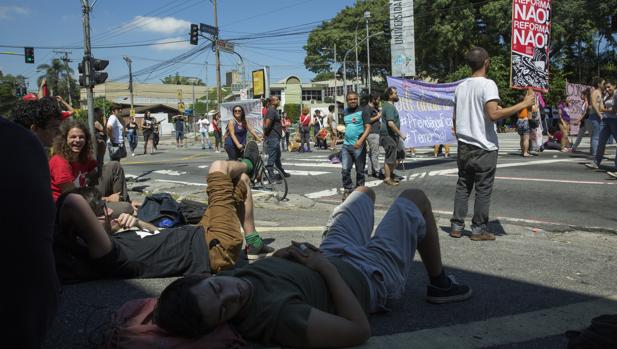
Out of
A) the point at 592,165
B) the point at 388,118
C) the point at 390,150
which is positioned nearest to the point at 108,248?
the point at 390,150

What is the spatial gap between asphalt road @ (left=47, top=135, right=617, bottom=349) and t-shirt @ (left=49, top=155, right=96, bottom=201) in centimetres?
124

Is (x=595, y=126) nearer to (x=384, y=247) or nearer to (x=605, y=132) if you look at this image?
(x=605, y=132)

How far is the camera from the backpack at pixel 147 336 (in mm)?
2322

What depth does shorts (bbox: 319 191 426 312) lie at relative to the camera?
9.75 feet

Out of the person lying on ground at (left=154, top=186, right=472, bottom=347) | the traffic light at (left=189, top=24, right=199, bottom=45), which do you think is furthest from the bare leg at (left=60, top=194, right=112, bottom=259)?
the traffic light at (left=189, top=24, right=199, bottom=45)

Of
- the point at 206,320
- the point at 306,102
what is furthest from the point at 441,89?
the point at 306,102

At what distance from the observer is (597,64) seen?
118 ft

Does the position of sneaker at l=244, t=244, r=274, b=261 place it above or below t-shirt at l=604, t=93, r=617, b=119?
below

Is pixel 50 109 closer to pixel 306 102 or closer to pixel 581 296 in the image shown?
pixel 581 296

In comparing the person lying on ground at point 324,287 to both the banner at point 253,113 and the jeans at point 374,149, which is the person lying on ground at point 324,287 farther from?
the banner at point 253,113

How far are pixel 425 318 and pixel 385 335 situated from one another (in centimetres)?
38

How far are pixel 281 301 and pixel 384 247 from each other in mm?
860

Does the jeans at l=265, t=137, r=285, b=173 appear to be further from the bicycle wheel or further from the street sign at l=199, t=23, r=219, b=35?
the street sign at l=199, t=23, r=219, b=35

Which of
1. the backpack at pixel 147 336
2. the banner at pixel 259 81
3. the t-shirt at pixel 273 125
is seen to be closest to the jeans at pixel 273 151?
the t-shirt at pixel 273 125
